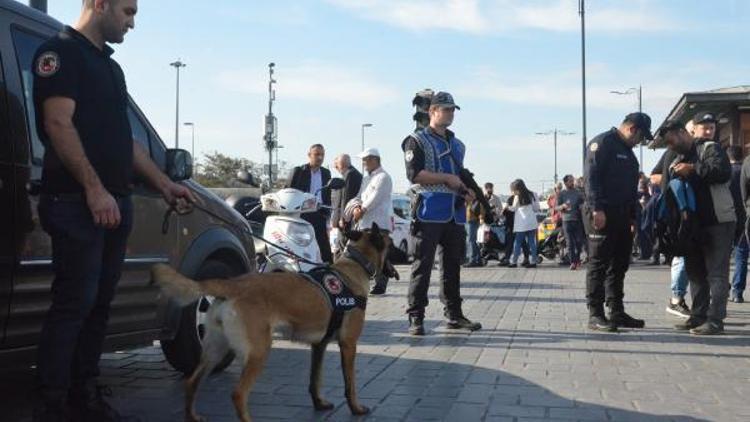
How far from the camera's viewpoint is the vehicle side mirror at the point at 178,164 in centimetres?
479

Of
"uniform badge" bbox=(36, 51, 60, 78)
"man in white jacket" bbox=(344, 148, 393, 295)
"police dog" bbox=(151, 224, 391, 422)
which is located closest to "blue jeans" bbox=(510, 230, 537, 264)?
"man in white jacket" bbox=(344, 148, 393, 295)

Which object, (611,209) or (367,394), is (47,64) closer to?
(367,394)

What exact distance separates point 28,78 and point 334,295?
196 cm

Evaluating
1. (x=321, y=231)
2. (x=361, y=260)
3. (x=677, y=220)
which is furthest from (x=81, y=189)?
(x=321, y=231)

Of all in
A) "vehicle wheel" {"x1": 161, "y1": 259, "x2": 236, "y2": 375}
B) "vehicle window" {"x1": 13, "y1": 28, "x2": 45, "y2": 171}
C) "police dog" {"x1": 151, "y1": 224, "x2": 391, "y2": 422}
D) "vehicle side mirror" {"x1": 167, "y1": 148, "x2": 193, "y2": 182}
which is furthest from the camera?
"vehicle wheel" {"x1": 161, "y1": 259, "x2": 236, "y2": 375}

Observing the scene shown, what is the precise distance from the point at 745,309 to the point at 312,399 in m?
6.54

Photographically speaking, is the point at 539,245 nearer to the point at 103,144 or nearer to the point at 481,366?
the point at 481,366

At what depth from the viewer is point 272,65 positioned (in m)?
52.1

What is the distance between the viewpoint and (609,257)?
761 cm

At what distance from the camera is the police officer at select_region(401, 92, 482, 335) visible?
7324 millimetres

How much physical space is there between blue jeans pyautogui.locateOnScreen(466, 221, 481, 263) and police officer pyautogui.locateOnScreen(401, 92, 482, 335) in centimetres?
1020

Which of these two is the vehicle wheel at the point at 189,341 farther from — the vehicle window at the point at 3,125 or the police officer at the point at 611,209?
the police officer at the point at 611,209

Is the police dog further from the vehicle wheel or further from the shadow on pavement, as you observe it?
the vehicle wheel

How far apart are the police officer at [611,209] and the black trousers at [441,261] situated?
1256mm
